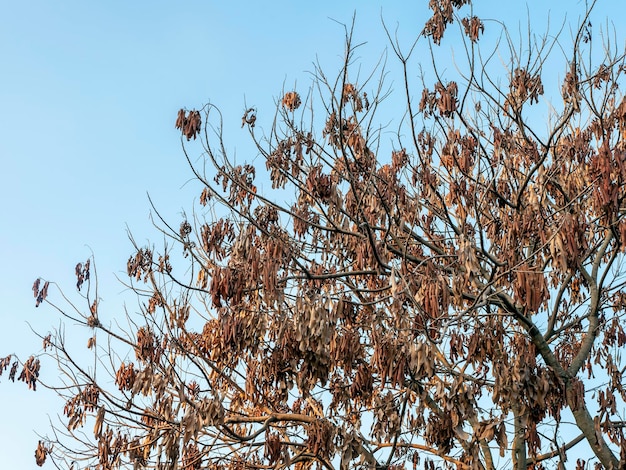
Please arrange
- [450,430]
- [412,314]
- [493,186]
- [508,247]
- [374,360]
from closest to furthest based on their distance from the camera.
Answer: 1. [374,360]
2. [450,430]
3. [412,314]
4. [508,247]
5. [493,186]

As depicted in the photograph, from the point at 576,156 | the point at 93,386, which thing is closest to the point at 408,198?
the point at 576,156

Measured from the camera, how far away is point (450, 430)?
6.62 metres

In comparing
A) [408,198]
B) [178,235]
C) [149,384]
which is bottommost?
[149,384]

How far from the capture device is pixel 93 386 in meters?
7.89

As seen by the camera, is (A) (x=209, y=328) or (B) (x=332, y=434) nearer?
(B) (x=332, y=434)

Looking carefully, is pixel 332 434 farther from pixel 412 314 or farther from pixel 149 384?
pixel 149 384

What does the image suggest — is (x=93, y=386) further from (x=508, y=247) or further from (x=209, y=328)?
(x=508, y=247)

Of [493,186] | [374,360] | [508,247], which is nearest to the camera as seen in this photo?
[374,360]

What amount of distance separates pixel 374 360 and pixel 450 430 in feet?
4.16

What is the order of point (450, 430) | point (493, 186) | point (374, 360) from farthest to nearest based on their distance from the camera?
point (493, 186) < point (450, 430) < point (374, 360)

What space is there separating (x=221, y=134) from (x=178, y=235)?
4.55ft

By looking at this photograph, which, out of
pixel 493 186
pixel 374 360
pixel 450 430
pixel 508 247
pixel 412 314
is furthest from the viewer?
pixel 493 186

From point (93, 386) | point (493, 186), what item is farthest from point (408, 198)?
point (93, 386)

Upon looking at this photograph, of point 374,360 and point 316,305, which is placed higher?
point 316,305
